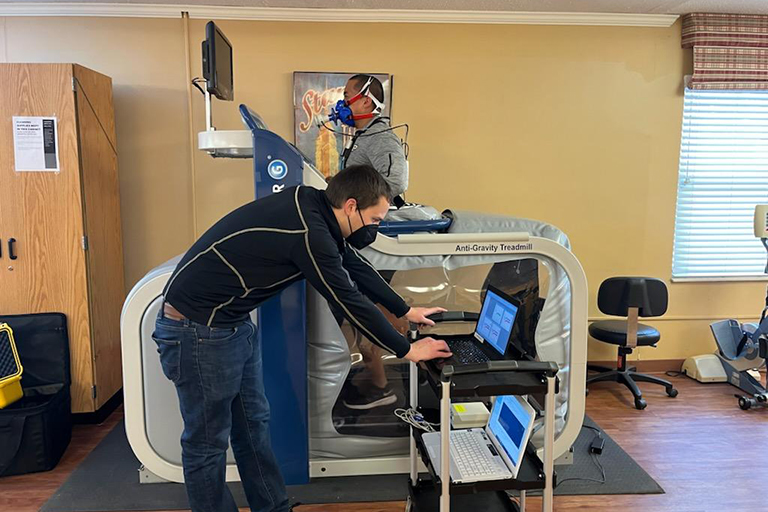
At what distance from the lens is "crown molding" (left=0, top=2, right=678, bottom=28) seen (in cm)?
321

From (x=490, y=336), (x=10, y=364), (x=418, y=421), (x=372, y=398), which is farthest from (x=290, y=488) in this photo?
(x=10, y=364)

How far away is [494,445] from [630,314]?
Answer: 5.71ft

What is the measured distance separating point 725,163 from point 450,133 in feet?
6.12

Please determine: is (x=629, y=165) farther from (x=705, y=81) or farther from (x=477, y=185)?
(x=477, y=185)

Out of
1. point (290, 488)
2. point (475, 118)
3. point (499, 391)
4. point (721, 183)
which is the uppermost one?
point (475, 118)

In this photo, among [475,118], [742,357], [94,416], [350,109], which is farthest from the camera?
[475,118]

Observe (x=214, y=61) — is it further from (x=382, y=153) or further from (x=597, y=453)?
(x=597, y=453)

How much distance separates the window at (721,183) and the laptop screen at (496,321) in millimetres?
2403

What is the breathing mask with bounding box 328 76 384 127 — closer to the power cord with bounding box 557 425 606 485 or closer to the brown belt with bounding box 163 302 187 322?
the brown belt with bounding box 163 302 187 322

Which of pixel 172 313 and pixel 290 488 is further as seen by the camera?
pixel 290 488

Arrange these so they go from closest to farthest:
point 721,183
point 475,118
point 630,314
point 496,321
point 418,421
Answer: point 496,321, point 418,421, point 630,314, point 475,118, point 721,183

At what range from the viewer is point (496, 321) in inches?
73.3

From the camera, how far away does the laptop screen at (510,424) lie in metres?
1.74

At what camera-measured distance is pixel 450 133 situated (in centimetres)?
351
